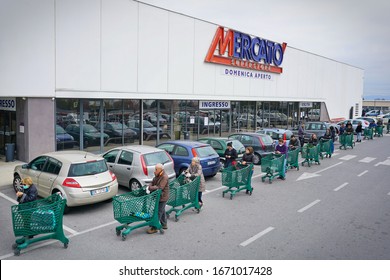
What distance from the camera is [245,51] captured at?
88.8ft

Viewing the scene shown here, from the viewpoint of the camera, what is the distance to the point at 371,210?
36.4 ft

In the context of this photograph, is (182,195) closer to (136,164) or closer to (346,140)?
(136,164)

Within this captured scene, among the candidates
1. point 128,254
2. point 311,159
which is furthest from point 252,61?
point 128,254

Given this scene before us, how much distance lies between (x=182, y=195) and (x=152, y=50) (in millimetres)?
11933

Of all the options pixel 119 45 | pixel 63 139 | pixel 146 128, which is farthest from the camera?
pixel 146 128

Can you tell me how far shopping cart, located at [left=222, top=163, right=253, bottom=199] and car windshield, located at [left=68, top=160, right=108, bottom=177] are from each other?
12.4ft

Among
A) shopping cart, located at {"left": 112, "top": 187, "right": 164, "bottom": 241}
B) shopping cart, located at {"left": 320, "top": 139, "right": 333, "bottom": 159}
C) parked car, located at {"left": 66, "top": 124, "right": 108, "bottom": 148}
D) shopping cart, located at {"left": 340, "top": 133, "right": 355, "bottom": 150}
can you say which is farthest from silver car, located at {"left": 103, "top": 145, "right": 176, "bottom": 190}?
shopping cart, located at {"left": 340, "top": 133, "right": 355, "bottom": 150}

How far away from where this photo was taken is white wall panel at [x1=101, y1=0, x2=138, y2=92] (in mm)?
17609

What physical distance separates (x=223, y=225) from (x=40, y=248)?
423cm

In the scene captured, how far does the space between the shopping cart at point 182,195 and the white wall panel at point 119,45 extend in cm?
917

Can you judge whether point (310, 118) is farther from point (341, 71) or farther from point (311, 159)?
point (311, 159)

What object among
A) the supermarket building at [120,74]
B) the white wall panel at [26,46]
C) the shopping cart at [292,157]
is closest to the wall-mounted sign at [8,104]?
the supermarket building at [120,74]

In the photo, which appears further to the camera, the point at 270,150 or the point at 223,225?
the point at 270,150

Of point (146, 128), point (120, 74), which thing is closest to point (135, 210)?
point (120, 74)
